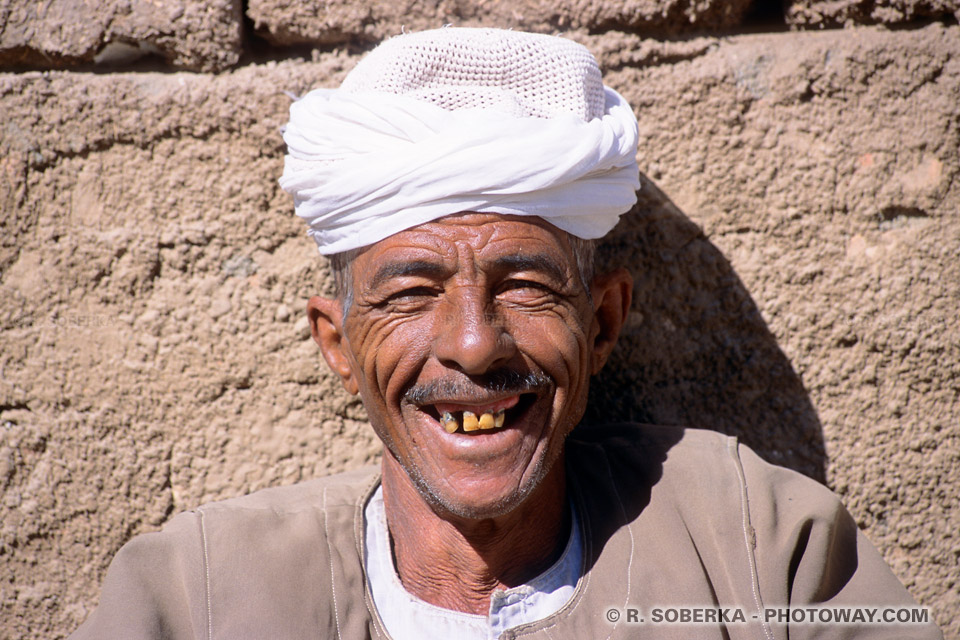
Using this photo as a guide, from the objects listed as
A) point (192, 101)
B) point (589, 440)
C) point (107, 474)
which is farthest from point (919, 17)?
point (107, 474)

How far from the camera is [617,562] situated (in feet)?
5.87

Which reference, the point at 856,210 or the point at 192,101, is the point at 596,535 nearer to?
the point at 856,210

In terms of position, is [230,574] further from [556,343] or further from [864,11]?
[864,11]

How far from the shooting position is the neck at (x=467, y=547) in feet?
5.83

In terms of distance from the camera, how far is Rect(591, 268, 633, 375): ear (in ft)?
6.09

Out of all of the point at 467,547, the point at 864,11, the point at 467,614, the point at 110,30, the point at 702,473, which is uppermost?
the point at 864,11

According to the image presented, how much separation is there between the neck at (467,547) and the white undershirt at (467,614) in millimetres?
27

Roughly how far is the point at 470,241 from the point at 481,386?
11.6 inches

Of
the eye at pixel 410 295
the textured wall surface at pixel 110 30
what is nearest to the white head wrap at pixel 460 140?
the eye at pixel 410 295

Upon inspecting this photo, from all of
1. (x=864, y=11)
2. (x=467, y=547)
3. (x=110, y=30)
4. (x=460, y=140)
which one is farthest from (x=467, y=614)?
(x=864, y=11)

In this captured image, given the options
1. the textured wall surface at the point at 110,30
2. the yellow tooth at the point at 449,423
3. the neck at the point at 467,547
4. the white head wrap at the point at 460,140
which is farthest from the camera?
the textured wall surface at the point at 110,30

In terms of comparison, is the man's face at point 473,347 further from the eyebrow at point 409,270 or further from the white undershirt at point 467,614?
the white undershirt at point 467,614

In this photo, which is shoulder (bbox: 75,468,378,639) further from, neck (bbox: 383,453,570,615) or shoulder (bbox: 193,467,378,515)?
neck (bbox: 383,453,570,615)

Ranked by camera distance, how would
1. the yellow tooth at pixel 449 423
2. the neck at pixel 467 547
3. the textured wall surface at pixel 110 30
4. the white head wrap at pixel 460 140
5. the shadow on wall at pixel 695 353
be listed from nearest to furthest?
the white head wrap at pixel 460 140, the yellow tooth at pixel 449 423, the neck at pixel 467 547, the textured wall surface at pixel 110 30, the shadow on wall at pixel 695 353
